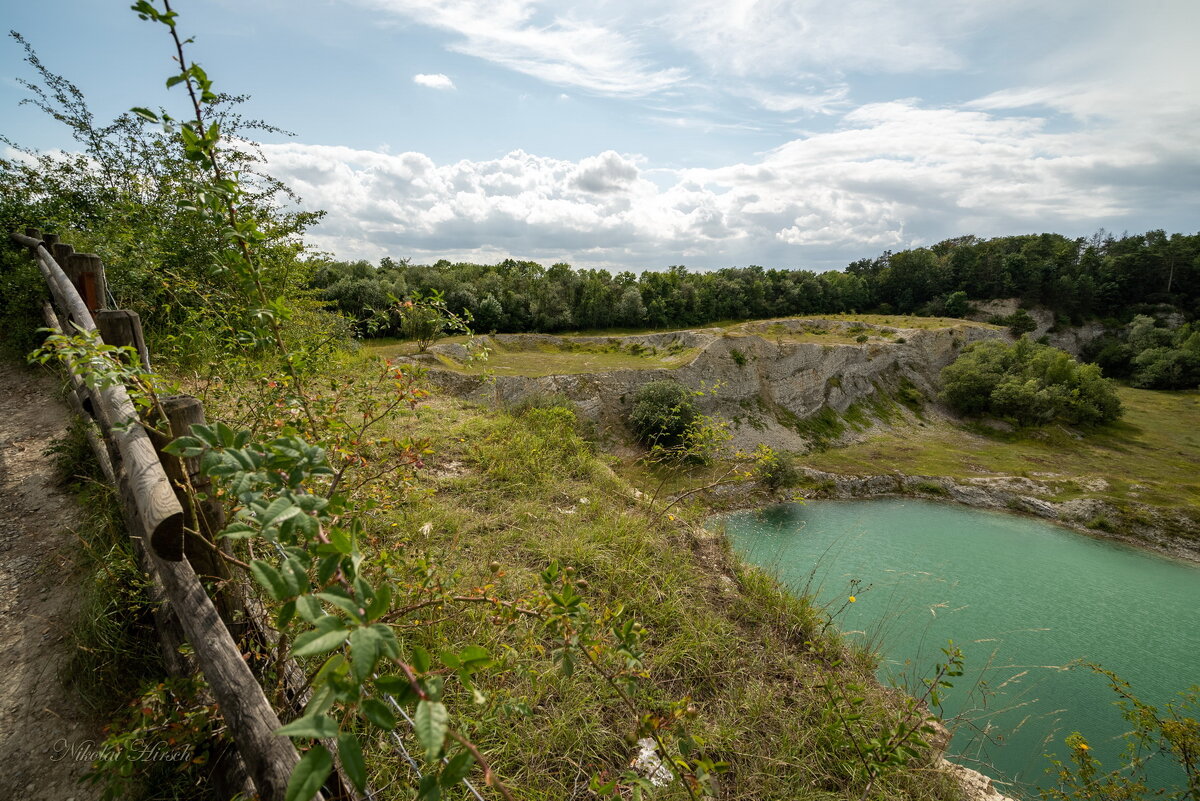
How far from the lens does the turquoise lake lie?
11.1m

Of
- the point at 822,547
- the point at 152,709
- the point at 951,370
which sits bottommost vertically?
the point at 822,547

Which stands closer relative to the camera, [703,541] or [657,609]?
[657,609]

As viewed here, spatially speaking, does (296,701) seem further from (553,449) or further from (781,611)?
(553,449)

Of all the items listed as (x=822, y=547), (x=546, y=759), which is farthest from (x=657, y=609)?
(x=822, y=547)

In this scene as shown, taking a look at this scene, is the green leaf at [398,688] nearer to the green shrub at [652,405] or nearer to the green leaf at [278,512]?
Result: the green leaf at [278,512]

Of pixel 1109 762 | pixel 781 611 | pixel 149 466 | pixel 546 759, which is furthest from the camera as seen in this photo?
pixel 1109 762

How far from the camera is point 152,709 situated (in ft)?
6.65

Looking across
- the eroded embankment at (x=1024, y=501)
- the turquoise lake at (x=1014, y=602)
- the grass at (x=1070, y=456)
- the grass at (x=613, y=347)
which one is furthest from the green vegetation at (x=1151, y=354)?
the turquoise lake at (x=1014, y=602)

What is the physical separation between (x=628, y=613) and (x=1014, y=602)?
2231cm

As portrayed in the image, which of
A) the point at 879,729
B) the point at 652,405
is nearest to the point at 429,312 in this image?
the point at 879,729

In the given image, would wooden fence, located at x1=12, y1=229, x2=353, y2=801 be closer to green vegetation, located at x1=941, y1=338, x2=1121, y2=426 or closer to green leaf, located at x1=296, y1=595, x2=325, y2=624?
green leaf, located at x1=296, y1=595, x2=325, y2=624

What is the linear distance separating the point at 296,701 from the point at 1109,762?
16.7m

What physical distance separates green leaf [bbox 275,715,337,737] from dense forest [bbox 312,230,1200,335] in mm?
35667

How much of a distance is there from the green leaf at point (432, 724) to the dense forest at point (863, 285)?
3566 cm
